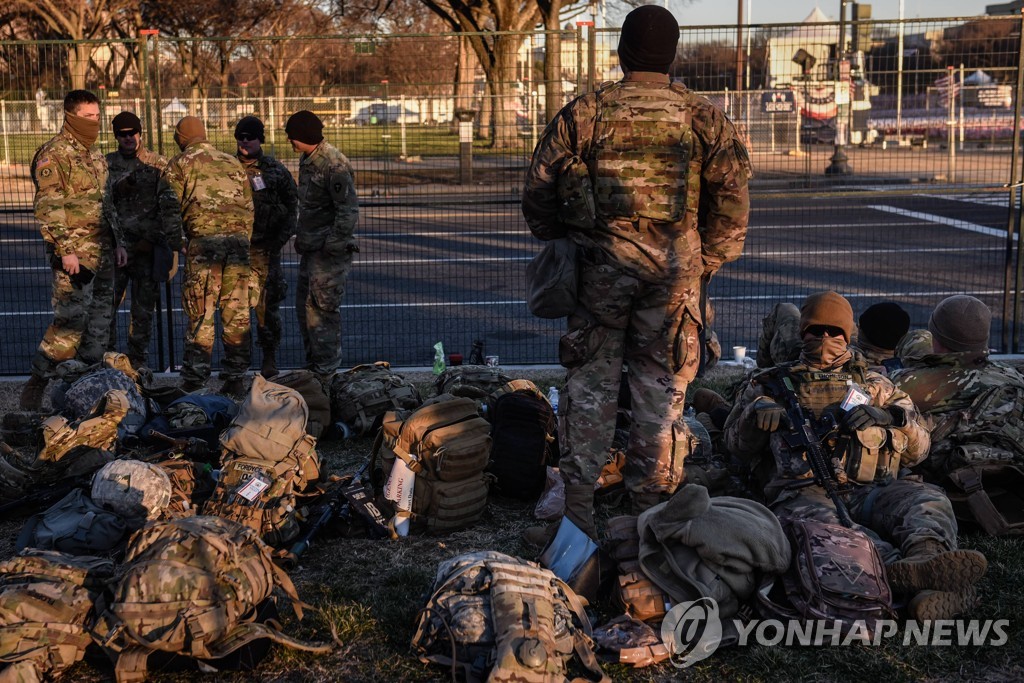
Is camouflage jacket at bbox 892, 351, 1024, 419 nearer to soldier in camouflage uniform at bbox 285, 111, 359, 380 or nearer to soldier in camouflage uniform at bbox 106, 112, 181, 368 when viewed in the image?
soldier in camouflage uniform at bbox 285, 111, 359, 380

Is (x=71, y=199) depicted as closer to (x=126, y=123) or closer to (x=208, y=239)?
(x=208, y=239)

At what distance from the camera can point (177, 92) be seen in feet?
31.2

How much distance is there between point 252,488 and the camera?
5145 millimetres

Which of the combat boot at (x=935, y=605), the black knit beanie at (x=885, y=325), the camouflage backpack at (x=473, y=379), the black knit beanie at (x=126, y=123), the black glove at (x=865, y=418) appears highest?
the black knit beanie at (x=126, y=123)

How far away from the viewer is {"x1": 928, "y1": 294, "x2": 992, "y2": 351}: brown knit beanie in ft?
18.3

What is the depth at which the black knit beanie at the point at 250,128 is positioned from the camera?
327 inches

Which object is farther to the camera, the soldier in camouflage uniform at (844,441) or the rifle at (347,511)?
the rifle at (347,511)

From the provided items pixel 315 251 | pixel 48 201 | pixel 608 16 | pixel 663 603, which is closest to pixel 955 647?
pixel 663 603

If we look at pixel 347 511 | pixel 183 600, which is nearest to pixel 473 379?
pixel 347 511

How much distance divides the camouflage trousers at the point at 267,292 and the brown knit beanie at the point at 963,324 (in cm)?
497

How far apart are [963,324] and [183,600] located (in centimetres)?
400

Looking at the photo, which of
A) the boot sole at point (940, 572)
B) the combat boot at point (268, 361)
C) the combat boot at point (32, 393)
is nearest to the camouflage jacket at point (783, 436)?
the boot sole at point (940, 572)

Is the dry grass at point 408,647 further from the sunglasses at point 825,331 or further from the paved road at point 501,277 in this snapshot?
the paved road at point 501,277

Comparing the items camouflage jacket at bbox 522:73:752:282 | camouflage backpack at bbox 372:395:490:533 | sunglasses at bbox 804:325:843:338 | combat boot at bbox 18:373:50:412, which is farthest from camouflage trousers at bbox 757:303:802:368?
combat boot at bbox 18:373:50:412
